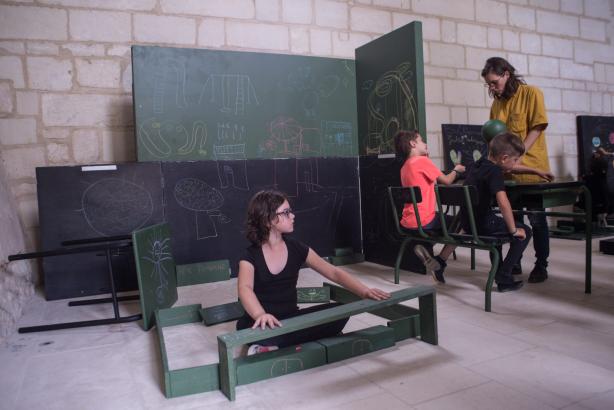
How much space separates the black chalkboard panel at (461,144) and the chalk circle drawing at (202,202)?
310 centimetres

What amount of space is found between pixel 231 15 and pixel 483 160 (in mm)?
3046

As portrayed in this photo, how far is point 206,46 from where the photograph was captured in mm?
4789

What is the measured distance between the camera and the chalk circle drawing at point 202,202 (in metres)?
4.18

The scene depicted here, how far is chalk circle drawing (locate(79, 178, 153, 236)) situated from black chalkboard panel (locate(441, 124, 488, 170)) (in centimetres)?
373

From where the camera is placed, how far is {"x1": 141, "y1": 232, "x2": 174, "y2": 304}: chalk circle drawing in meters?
3.13

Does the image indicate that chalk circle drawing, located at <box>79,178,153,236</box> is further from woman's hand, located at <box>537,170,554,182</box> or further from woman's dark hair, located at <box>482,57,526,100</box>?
woman's hand, located at <box>537,170,554,182</box>

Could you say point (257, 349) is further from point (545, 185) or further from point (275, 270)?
point (545, 185)

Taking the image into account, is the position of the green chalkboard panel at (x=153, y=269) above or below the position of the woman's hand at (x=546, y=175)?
below

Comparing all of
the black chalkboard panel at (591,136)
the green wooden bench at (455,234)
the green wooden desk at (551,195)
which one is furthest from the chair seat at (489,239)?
the black chalkboard panel at (591,136)

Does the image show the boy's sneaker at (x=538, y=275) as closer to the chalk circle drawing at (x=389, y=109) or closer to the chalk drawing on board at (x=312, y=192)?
the chalk circle drawing at (x=389, y=109)

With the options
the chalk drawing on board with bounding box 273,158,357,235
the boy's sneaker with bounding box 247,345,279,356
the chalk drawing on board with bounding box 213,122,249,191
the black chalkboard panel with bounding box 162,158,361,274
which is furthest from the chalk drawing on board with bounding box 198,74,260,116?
the boy's sneaker with bounding box 247,345,279,356

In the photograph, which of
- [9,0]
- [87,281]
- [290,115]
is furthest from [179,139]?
[9,0]

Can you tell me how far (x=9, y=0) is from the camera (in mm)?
4109

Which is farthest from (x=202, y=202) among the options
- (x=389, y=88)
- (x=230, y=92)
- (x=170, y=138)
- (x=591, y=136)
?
(x=591, y=136)
